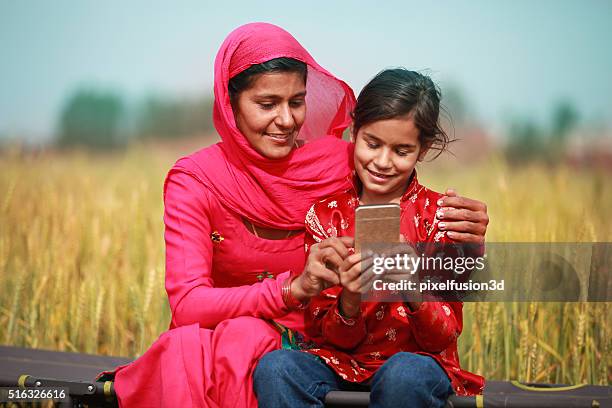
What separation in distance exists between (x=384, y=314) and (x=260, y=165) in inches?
27.1

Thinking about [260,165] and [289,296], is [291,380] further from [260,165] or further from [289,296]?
[260,165]

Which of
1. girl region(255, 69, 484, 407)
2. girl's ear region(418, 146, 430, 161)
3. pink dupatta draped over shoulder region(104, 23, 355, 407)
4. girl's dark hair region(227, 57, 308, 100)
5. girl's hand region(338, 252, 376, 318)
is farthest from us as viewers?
girl's dark hair region(227, 57, 308, 100)

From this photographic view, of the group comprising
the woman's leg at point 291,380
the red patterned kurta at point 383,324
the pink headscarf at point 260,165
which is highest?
the pink headscarf at point 260,165

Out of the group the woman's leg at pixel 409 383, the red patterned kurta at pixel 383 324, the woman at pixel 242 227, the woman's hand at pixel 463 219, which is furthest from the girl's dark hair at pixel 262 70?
the woman's leg at pixel 409 383

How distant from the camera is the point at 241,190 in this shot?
2.84 m

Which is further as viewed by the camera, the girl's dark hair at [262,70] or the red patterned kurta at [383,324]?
the girl's dark hair at [262,70]

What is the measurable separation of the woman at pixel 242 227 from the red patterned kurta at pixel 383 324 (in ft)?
0.32

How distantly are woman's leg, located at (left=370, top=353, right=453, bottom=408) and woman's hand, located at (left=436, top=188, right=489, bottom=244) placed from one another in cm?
40

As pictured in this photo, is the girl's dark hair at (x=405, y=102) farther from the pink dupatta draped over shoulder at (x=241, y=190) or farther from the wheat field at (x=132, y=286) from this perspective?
the wheat field at (x=132, y=286)

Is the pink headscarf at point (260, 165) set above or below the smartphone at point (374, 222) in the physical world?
above

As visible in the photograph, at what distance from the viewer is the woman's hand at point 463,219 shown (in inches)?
98.5

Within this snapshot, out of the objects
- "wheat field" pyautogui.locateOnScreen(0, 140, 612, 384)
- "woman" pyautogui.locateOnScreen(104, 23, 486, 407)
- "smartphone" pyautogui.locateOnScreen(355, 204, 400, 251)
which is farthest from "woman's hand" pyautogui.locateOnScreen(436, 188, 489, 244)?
"wheat field" pyautogui.locateOnScreen(0, 140, 612, 384)

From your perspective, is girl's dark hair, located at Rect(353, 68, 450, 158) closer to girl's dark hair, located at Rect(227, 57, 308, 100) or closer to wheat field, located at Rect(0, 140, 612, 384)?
girl's dark hair, located at Rect(227, 57, 308, 100)

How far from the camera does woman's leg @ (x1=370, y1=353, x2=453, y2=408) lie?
2229 mm
